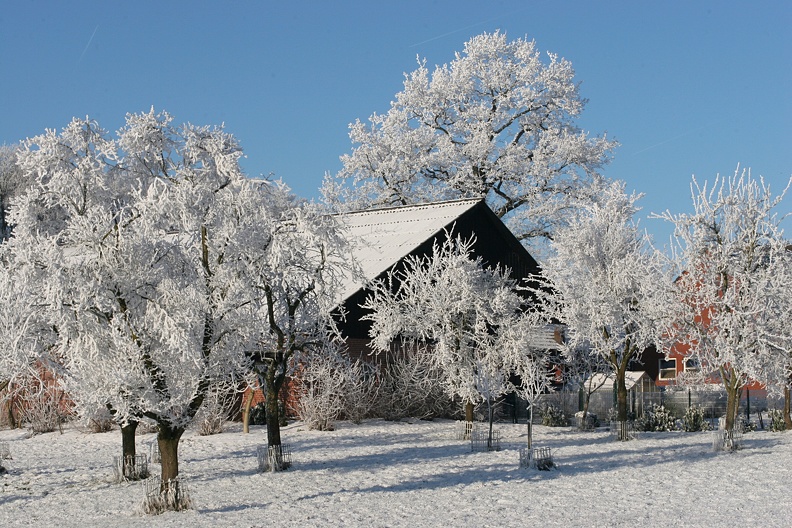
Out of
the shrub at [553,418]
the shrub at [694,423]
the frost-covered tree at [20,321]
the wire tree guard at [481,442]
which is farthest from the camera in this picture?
the shrub at [553,418]

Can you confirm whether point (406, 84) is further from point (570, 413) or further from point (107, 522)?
point (107, 522)

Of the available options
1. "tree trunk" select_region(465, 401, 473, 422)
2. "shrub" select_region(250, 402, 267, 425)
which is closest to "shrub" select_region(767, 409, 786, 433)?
"tree trunk" select_region(465, 401, 473, 422)

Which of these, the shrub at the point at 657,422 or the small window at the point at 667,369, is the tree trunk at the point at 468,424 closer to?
the shrub at the point at 657,422

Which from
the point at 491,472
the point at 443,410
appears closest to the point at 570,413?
the point at 443,410

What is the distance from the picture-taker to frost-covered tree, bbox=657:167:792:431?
64.7 ft

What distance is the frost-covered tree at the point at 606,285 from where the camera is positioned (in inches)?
936

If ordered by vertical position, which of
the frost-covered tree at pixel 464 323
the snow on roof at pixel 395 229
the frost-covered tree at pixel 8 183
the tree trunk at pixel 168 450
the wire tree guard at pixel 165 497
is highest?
the frost-covered tree at pixel 8 183

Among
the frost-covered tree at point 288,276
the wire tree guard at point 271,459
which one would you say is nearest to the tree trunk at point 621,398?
the frost-covered tree at point 288,276

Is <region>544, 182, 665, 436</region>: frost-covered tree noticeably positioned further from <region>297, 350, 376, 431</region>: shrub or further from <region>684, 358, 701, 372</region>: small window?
<region>297, 350, 376, 431</region>: shrub

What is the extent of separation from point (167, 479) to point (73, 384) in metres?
2.02

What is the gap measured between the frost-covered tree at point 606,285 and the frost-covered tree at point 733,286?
1.73 metres

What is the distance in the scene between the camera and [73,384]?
13.3 meters

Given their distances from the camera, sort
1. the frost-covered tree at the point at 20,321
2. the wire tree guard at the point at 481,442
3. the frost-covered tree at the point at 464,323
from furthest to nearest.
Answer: the frost-covered tree at the point at 464,323 < the wire tree guard at the point at 481,442 < the frost-covered tree at the point at 20,321

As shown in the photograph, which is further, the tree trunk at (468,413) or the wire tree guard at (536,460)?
the tree trunk at (468,413)
